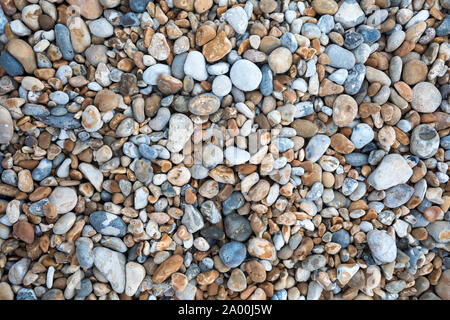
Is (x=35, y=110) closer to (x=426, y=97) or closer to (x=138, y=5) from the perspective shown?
(x=138, y=5)

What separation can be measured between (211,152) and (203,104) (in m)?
0.14

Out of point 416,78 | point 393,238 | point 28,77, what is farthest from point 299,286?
point 28,77

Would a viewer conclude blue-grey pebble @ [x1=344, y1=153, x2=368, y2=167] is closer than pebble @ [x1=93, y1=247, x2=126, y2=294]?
No

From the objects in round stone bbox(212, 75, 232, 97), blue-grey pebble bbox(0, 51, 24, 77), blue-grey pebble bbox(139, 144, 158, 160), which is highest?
blue-grey pebble bbox(0, 51, 24, 77)

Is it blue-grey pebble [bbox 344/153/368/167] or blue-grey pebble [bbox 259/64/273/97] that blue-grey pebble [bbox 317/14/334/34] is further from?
blue-grey pebble [bbox 344/153/368/167]

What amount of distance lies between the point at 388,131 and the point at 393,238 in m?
0.34

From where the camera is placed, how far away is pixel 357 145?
1.12 meters

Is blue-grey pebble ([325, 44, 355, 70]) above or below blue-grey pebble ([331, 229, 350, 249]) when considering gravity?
above

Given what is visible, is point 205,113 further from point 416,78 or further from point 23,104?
point 416,78

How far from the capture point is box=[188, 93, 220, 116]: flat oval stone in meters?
1.03

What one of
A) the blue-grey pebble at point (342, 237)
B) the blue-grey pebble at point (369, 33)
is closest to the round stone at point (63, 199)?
the blue-grey pebble at point (342, 237)

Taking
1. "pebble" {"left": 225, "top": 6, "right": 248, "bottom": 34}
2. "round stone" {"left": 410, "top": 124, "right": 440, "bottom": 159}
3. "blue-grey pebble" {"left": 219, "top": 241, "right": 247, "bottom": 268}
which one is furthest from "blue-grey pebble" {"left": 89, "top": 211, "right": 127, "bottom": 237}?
"round stone" {"left": 410, "top": 124, "right": 440, "bottom": 159}

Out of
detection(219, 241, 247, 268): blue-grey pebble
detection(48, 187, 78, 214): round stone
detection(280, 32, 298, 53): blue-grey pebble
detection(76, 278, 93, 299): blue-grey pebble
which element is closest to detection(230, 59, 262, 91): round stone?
detection(280, 32, 298, 53): blue-grey pebble

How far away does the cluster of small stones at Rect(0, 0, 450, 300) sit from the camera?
1.03 metres
